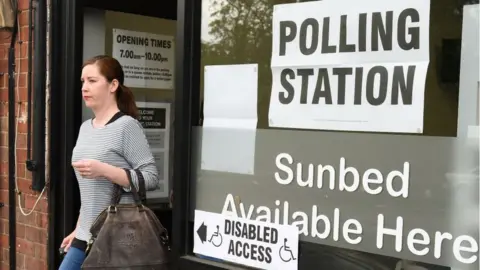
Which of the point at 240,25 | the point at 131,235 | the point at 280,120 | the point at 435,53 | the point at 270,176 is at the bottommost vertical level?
A: the point at 131,235

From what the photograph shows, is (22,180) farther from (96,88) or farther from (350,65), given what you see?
(350,65)

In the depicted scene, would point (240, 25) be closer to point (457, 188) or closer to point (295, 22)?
point (295, 22)

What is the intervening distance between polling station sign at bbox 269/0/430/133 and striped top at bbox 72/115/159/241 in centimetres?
68

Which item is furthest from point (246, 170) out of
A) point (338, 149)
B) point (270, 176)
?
point (338, 149)

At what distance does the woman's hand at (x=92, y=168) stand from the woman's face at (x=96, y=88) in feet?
1.16

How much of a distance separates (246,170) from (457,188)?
951 mm

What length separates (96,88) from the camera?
9.98ft

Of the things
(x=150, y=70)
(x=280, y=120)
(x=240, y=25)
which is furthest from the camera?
(x=150, y=70)

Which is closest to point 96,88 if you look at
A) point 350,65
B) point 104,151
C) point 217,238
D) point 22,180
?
point 104,151

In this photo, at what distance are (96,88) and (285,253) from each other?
4.09ft

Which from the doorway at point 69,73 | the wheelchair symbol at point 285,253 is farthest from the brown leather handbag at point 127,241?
the doorway at point 69,73

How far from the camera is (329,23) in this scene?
2.49 m

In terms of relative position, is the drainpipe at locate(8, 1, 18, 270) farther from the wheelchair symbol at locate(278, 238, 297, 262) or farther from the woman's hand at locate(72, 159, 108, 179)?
the wheelchair symbol at locate(278, 238, 297, 262)

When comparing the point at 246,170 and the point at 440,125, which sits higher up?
the point at 440,125
